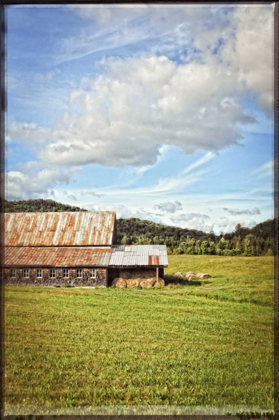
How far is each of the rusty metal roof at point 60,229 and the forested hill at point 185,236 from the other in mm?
505

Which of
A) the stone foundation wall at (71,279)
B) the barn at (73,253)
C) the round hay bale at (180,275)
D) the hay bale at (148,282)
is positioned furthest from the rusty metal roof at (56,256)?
the round hay bale at (180,275)

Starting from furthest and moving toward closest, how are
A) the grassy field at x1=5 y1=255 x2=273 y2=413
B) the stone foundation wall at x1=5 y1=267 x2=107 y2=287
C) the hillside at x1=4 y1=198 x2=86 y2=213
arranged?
1. the stone foundation wall at x1=5 y1=267 x2=107 y2=287
2. the hillside at x1=4 y1=198 x2=86 y2=213
3. the grassy field at x1=5 y1=255 x2=273 y2=413

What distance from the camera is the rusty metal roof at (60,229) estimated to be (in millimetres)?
10250

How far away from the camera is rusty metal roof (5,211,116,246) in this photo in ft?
33.6

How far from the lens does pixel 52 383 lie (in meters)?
4.66

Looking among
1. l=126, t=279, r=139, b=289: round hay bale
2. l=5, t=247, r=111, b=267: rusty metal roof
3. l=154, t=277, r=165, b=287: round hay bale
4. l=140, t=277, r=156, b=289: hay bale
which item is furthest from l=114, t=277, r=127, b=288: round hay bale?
l=154, t=277, r=165, b=287: round hay bale

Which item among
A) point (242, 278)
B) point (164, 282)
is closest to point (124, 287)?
point (164, 282)

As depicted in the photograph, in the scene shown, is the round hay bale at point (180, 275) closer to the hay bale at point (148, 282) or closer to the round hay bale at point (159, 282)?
the round hay bale at point (159, 282)

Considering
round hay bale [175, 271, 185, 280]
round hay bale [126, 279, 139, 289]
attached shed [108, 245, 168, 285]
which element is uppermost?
attached shed [108, 245, 168, 285]

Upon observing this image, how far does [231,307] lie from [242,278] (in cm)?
165

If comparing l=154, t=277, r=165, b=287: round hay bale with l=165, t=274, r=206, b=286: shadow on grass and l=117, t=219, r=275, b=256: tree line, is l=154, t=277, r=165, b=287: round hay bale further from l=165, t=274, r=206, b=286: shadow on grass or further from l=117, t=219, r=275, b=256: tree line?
l=117, t=219, r=275, b=256: tree line

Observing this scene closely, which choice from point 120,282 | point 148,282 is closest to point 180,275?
point 148,282

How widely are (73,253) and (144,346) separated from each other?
586 centimetres

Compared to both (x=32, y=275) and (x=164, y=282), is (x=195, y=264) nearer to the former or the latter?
(x=164, y=282)
